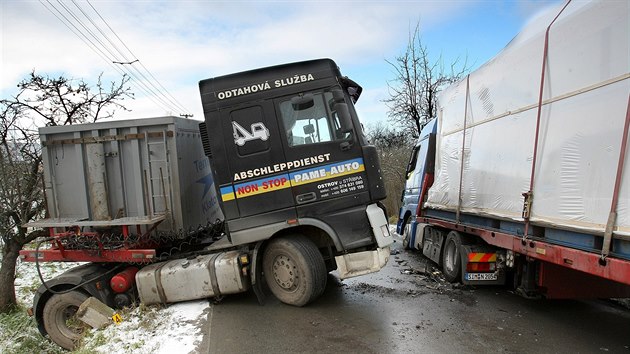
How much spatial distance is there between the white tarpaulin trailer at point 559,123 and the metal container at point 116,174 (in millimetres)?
4541

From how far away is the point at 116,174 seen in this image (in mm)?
6258

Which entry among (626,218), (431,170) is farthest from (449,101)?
(626,218)

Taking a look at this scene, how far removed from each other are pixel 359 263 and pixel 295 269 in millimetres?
866

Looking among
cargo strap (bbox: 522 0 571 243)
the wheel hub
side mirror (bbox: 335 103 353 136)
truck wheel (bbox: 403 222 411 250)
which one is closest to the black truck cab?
side mirror (bbox: 335 103 353 136)

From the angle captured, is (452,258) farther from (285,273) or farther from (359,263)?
(285,273)

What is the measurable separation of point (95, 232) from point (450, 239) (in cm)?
573

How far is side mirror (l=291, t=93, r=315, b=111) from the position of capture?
5527mm

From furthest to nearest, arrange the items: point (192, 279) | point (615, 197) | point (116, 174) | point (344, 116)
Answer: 1. point (116, 174)
2. point (192, 279)
3. point (344, 116)
4. point (615, 197)

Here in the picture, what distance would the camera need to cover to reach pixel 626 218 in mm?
3145

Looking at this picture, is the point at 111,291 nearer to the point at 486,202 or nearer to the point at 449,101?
the point at 486,202

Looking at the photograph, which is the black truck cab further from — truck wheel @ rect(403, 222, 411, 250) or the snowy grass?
truck wheel @ rect(403, 222, 411, 250)

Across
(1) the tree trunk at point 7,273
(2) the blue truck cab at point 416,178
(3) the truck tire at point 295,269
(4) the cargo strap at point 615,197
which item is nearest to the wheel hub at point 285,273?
(3) the truck tire at point 295,269

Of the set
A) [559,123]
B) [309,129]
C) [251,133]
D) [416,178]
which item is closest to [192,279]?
[251,133]

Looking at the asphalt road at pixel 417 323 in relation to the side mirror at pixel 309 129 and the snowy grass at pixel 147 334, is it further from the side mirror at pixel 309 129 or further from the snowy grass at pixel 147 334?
the side mirror at pixel 309 129
